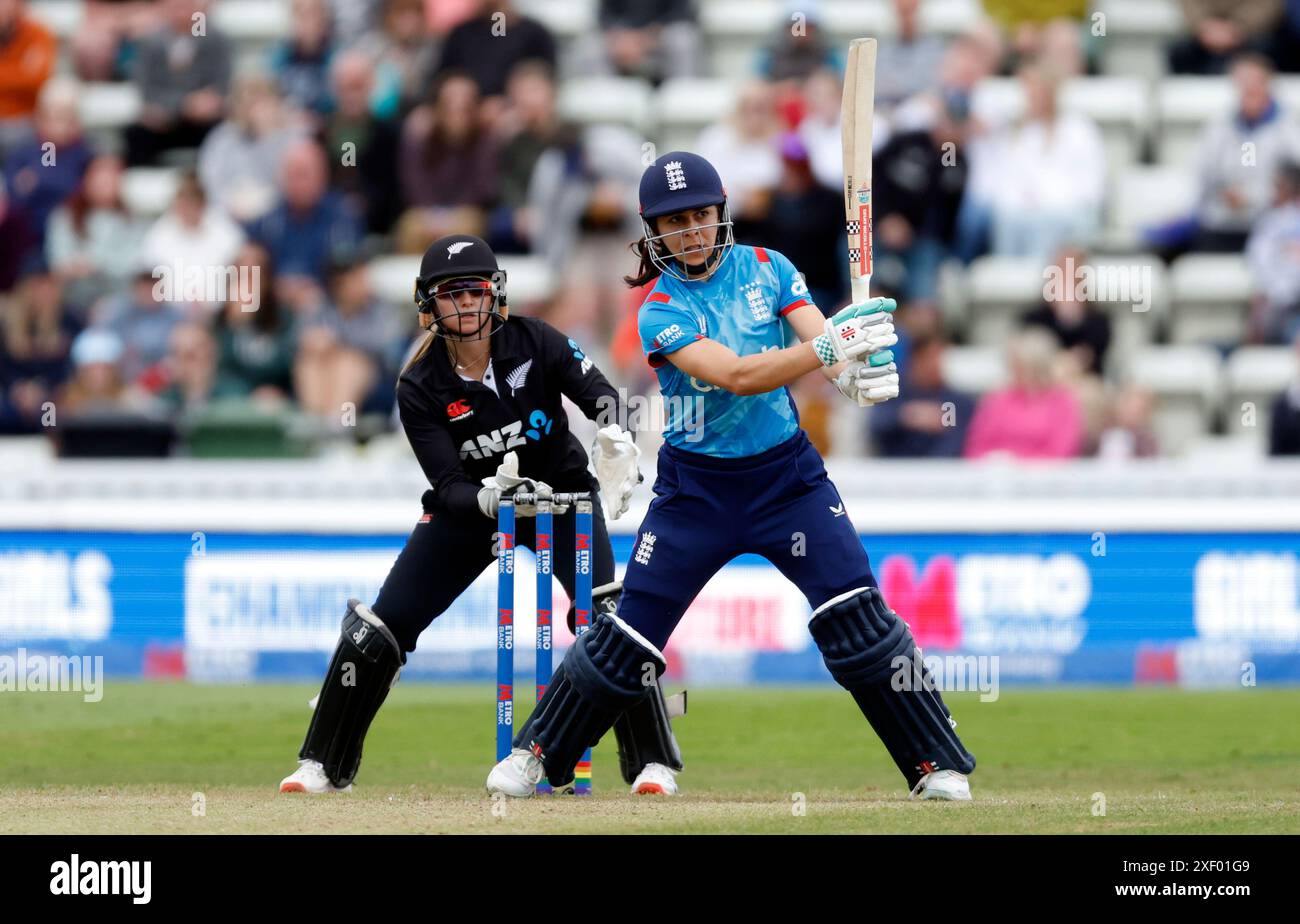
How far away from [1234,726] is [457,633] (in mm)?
4998

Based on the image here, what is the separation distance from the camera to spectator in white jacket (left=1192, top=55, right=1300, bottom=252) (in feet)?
53.5

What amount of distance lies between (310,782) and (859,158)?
3.31m

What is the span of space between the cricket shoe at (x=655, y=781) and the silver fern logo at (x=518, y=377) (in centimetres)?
163

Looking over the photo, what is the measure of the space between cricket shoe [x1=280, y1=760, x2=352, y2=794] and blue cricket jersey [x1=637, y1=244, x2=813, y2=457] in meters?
2.10

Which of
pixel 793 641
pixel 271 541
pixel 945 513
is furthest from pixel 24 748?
pixel 945 513

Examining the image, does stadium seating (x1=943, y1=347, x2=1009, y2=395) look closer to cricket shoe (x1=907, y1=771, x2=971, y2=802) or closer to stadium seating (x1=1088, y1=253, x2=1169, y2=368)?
stadium seating (x1=1088, y1=253, x2=1169, y2=368)

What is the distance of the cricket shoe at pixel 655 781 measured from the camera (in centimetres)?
853

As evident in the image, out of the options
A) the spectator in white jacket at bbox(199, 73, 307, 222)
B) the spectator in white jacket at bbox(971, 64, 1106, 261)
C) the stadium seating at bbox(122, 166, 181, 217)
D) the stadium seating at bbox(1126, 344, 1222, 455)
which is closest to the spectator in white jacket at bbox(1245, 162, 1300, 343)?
the stadium seating at bbox(1126, 344, 1222, 455)

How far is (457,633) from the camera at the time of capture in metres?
13.8

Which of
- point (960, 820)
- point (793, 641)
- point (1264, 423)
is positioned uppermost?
point (1264, 423)

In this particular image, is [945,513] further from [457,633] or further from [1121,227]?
[1121,227]

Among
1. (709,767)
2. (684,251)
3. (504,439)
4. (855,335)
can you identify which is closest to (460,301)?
(504,439)

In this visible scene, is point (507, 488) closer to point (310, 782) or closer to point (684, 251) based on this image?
point (684, 251)

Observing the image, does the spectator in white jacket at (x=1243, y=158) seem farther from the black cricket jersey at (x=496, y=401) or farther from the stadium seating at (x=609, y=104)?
the black cricket jersey at (x=496, y=401)
